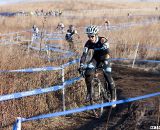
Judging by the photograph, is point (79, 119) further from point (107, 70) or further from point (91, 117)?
point (107, 70)

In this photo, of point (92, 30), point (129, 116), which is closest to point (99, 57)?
point (92, 30)

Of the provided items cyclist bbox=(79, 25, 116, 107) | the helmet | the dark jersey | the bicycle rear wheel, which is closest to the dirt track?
the bicycle rear wheel

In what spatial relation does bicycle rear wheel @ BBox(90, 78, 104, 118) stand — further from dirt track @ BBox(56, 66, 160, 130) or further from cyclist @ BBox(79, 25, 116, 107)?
dirt track @ BBox(56, 66, 160, 130)

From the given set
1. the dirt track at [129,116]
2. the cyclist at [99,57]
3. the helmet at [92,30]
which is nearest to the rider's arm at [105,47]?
the cyclist at [99,57]

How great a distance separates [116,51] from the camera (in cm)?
1819

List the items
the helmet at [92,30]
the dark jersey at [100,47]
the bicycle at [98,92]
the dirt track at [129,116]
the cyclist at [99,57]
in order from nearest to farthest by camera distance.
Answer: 1. the dirt track at [129,116]
2. the helmet at [92,30]
3. the cyclist at [99,57]
4. the dark jersey at [100,47]
5. the bicycle at [98,92]

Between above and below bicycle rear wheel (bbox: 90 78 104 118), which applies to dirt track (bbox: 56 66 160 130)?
below

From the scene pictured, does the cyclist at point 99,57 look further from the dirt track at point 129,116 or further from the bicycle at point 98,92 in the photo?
the dirt track at point 129,116

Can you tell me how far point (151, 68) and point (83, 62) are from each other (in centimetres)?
739

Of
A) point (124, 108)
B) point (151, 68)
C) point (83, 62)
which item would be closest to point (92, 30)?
point (83, 62)

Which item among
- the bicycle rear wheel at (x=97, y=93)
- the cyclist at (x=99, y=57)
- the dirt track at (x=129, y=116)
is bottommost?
the dirt track at (x=129, y=116)

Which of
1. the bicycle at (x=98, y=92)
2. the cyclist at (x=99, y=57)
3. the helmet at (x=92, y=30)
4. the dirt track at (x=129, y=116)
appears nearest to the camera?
the dirt track at (x=129, y=116)

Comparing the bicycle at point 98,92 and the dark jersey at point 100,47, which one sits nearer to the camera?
the dark jersey at point 100,47

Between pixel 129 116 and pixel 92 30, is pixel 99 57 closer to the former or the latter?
pixel 92 30
